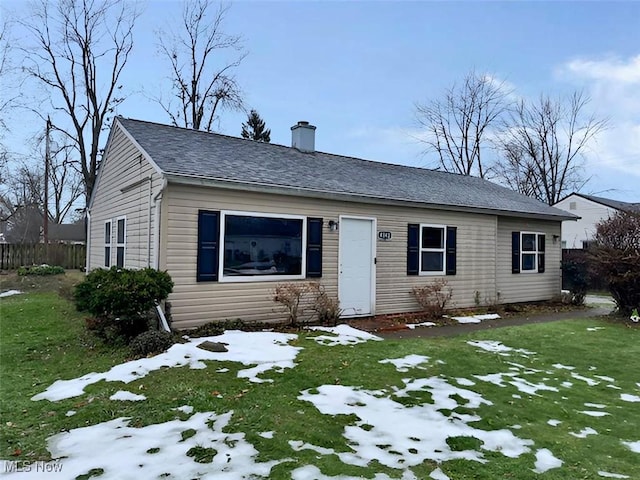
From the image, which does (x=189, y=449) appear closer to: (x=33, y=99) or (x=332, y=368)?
(x=332, y=368)

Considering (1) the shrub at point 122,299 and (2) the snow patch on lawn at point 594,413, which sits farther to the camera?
(1) the shrub at point 122,299

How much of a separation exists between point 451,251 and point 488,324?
217cm

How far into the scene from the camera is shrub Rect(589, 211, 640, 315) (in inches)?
399

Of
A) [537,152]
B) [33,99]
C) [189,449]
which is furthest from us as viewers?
[537,152]

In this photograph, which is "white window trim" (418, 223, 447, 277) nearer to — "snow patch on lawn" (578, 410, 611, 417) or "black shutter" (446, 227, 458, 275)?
"black shutter" (446, 227, 458, 275)

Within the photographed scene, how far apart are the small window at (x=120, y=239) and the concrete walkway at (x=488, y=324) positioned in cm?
595

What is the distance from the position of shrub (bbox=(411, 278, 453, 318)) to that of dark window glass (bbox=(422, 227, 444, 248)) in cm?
90

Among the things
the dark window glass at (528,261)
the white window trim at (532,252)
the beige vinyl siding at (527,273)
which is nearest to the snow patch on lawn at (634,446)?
the beige vinyl siding at (527,273)

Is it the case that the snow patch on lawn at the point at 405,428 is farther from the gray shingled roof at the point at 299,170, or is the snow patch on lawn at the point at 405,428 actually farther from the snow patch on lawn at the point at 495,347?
the gray shingled roof at the point at 299,170

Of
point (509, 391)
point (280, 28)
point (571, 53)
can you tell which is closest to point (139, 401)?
point (509, 391)

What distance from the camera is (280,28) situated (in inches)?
485

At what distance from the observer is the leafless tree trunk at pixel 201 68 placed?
24.9 meters

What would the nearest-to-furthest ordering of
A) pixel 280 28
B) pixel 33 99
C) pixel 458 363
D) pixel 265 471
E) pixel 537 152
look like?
pixel 265 471 < pixel 458 363 < pixel 280 28 < pixel 33 99 < pixel 537 152

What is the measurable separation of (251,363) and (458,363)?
2.84 metres
